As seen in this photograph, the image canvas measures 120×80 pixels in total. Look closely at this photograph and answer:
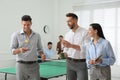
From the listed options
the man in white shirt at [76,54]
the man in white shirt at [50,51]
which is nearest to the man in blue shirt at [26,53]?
the man in white shirt at [76,54]

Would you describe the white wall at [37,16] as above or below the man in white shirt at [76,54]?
above

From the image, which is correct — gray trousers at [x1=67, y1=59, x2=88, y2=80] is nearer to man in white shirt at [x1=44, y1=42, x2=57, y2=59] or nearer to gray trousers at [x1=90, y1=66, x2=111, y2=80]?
gray trousers at [x1=90, y1=66, x2=111, y2=80]

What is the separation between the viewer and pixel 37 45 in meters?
3.82

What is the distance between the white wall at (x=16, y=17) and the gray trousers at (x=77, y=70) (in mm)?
4416

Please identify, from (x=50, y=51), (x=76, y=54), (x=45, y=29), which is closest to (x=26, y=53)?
(x=76, y=54)

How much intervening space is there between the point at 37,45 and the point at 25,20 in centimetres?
48

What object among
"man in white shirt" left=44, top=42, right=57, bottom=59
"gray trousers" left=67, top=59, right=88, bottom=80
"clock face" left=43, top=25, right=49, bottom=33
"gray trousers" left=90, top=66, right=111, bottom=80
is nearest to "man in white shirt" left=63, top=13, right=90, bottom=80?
"gray trousers" left=67, top=59, right=88, bottom=80

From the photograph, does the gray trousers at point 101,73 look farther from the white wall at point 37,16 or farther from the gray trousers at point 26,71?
the white wall at point 37,16

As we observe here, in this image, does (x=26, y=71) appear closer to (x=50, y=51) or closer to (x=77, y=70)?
(x=77, y=70)

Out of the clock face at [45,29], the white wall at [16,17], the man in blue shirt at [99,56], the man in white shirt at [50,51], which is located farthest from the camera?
the clock face at [45,29]

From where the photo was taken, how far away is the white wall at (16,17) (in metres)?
7.70

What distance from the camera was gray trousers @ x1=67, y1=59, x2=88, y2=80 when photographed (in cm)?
368

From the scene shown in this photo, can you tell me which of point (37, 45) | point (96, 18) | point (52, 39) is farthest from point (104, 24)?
point (37, 45)

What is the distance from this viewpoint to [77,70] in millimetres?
3695
